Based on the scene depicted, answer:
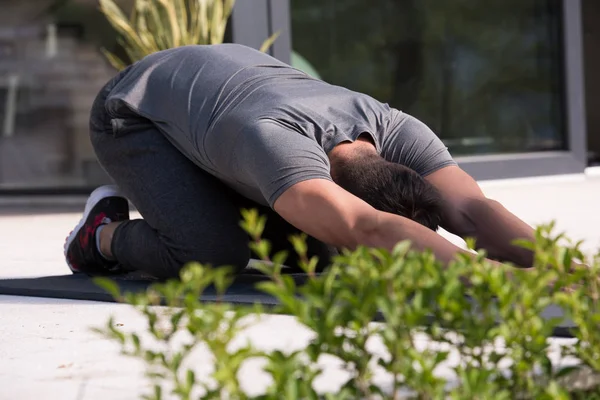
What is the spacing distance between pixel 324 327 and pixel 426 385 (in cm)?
15

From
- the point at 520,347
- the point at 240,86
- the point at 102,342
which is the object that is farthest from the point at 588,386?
the point at 240,86

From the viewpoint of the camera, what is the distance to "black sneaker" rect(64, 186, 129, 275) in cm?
365

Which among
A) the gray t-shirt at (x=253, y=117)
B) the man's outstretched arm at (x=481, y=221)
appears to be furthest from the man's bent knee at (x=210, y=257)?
the man's outstretched arm at (x=481, y=221)

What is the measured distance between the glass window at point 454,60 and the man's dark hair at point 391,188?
15.2 ft

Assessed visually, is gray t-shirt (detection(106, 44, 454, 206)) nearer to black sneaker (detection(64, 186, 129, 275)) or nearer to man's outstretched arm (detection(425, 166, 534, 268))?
man's outstretched arm (detection(425, 166, 534, 268))

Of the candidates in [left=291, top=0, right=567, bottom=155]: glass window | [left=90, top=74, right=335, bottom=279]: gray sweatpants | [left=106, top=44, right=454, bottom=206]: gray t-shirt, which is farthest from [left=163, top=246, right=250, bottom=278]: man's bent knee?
[left=291, top=0, right=567, bottom=155]: glass window

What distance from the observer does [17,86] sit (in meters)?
7.82

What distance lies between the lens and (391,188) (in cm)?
285

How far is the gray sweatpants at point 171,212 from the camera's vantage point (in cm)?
328

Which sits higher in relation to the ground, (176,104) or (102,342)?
(176,104)

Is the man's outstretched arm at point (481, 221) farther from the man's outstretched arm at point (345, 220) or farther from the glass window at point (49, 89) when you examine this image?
the glass window at point (49, 89)

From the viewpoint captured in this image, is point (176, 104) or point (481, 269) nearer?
point (481, 269)

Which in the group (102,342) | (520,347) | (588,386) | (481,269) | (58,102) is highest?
(481,269)

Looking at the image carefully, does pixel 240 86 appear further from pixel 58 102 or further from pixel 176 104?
pixel 58 102
